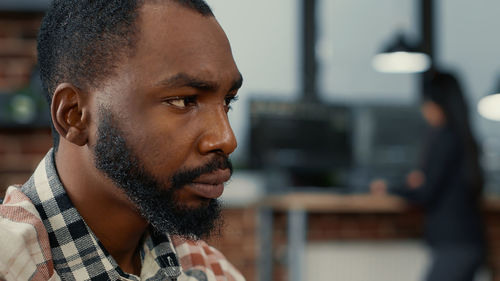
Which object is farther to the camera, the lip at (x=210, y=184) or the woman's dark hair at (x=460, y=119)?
the woman's dark hair at (x=460, y=119)

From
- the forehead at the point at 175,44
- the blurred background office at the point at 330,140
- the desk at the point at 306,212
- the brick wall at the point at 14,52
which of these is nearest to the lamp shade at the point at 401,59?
the blurred background office at the point at 330,140

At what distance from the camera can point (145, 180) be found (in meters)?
0.68

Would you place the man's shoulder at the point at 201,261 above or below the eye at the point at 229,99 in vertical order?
below

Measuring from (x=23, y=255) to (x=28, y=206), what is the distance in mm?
74

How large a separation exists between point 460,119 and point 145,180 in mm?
2450

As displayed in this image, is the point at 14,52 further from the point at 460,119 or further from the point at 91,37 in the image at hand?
the point at 460,119

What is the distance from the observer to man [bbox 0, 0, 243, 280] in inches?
26.2

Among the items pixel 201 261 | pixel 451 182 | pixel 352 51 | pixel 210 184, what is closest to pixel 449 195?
pixel 451 182

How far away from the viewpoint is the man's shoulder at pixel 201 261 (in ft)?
2.62

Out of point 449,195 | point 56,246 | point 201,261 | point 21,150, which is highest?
point 56,246

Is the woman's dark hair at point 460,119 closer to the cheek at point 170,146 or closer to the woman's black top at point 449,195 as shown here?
the woman's black top at point 449,195

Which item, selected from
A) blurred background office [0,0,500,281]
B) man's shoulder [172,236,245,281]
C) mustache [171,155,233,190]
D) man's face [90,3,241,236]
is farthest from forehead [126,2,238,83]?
blurred background office [0,0,500,281]

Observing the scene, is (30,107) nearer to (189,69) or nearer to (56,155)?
(56,155)

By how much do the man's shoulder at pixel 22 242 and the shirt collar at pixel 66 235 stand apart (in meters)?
0.02
